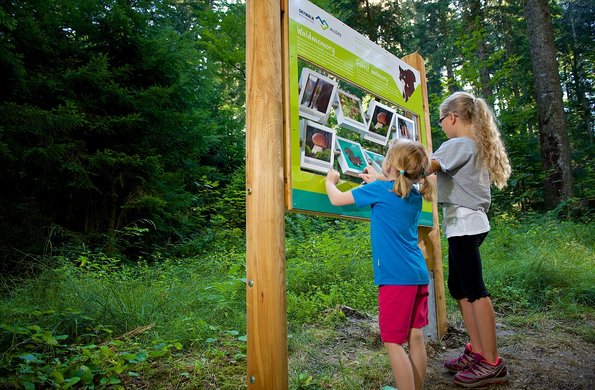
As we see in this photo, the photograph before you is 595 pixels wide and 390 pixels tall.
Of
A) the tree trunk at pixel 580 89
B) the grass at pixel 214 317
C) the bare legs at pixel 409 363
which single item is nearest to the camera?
the bare legs at pixel 409 363

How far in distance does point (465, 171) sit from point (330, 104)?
3.61ft

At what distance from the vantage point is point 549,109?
30.5 ft

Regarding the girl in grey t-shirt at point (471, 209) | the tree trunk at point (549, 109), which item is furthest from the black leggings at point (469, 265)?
the tree trunk at point (549, 109)

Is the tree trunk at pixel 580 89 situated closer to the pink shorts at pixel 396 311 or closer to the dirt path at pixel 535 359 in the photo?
the dirt path at pixel 535 359

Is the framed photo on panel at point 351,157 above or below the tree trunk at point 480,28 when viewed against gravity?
below

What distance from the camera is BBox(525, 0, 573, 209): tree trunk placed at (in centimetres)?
920

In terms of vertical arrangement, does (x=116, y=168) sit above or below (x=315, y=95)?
above

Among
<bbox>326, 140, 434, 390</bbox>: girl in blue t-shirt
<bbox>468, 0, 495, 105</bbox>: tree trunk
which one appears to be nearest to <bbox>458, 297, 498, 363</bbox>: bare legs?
<bbox>326, 140, 434, 390</bbox>: girl in blue t-shirt

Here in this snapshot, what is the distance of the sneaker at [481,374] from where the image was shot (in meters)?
2.62

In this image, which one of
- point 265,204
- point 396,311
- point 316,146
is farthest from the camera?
point 316,146

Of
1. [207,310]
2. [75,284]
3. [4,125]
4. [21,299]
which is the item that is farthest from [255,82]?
[4,125]

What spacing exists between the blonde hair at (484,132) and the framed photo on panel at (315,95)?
0.97 metres

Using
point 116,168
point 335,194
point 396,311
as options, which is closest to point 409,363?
point 396,311

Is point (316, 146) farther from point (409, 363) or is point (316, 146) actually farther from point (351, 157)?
point (409, 363)
